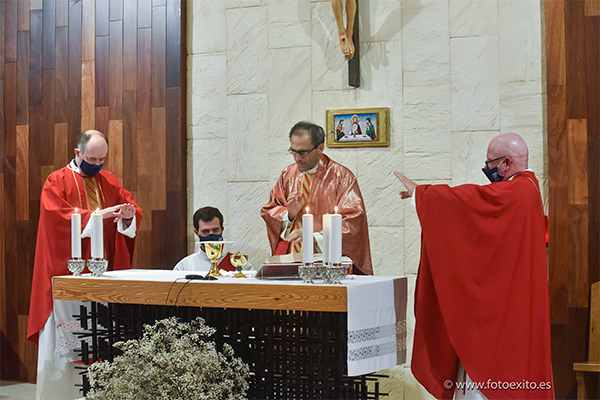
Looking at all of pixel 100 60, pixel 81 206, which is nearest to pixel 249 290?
pixel 81 206

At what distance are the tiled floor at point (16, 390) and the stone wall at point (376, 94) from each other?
78.5 inches

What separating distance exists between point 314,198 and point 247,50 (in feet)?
6.22

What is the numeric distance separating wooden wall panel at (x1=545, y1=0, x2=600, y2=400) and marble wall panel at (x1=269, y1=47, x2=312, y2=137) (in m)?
2.10

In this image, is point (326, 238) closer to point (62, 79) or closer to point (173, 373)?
point (173, 373)

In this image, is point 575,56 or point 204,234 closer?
point 575,56

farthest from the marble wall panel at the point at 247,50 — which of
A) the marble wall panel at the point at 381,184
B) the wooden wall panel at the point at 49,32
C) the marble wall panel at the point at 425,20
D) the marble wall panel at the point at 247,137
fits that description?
the wooden wall panel at the point at 49,32

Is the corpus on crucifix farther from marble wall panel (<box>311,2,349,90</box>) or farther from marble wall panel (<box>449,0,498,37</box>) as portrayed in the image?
marble wall panel (<box>449,0,498,37</box>)

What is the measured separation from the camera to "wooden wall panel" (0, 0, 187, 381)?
20.0 feet

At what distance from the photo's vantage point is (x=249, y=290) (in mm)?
3348

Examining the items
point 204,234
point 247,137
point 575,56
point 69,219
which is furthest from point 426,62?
point 69,219

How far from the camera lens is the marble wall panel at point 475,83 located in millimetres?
5324

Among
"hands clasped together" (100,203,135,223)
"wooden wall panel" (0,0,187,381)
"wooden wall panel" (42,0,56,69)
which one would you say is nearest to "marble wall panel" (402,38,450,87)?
"wooden wall panel" (0,0,187,381)

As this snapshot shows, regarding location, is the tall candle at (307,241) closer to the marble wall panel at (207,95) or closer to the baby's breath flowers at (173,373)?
the baby's breath flowers at (173,373)

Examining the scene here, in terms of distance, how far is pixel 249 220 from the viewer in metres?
5.96
